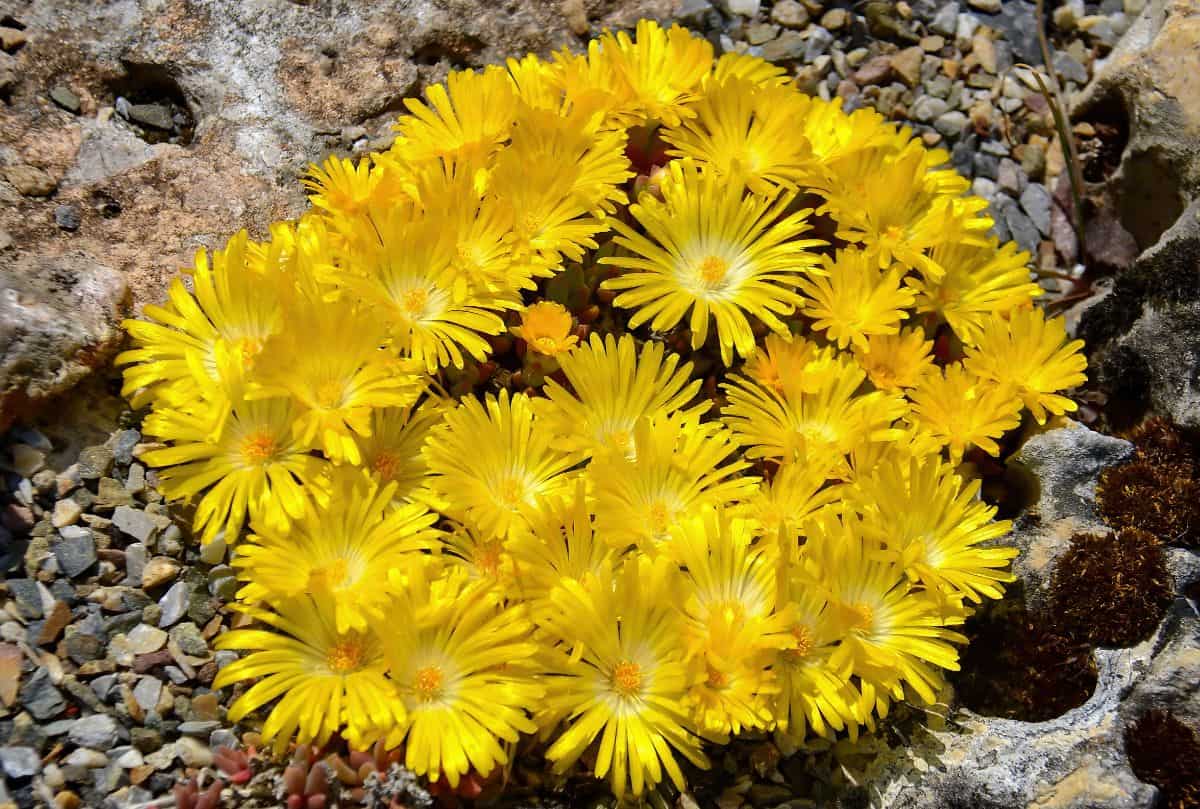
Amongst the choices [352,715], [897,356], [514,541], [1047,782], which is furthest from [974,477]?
[352,715]

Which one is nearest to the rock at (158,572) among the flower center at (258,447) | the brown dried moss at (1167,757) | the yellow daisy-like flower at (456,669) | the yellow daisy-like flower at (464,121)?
the flower center at (258,447)

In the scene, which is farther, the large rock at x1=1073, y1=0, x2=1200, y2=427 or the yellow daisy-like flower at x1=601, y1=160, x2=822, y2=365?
the large rock at x1=1073, y1=0, x2=1200, y2=427

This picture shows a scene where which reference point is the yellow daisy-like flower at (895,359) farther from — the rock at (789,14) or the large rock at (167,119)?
the rock at (789,14)

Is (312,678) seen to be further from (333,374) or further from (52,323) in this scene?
(52,323)

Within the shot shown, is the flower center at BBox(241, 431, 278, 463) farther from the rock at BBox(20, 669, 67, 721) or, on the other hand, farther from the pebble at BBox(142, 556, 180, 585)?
the rock at BBox(20, 669, 67, 721)

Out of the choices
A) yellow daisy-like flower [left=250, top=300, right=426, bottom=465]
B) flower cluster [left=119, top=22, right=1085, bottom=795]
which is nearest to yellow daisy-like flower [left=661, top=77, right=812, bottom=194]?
flower cluster [left=119, top=22, right=1085, bottom=795]

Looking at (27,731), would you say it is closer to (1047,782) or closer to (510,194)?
(510,194)
